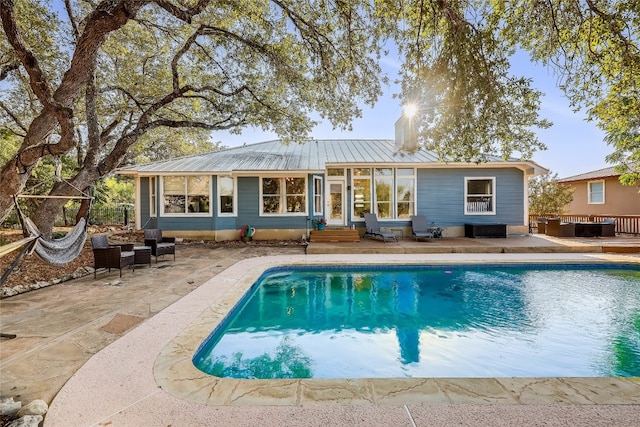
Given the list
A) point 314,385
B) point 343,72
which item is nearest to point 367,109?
point 343,72

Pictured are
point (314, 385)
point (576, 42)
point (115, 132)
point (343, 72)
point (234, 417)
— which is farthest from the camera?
point (115, 132)

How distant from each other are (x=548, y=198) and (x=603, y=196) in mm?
4017

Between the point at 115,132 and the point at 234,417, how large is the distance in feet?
61.9

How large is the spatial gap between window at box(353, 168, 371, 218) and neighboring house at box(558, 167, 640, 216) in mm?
14941

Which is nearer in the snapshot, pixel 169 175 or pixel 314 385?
pixel 314 385

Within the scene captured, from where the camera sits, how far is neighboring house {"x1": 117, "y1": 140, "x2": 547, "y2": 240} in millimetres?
12555

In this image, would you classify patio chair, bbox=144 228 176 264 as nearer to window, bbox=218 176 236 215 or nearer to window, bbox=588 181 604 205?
window, bbox=218 176 236 215

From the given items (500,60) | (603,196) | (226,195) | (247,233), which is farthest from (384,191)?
(603,196)

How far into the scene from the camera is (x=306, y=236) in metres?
12.7

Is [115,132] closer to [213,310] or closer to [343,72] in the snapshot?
[343,72]

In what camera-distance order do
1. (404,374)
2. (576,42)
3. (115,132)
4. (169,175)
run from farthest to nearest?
1. (115,132)
2. (169,175)
3. (576,42)
4. (404,374)

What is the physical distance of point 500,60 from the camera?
4.88 meters

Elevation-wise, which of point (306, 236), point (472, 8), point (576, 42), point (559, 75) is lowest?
point (306, 236)

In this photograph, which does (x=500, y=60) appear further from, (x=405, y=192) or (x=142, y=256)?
(x=142, y=256)
